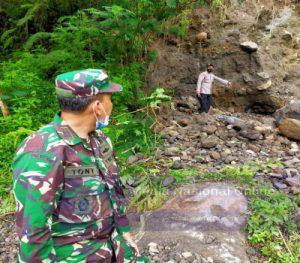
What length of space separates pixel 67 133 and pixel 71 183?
0.82ft

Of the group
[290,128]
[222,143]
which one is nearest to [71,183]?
[222,143]

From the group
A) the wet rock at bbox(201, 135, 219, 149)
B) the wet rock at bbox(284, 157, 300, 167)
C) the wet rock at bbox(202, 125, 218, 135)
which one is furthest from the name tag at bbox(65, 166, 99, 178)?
the wet rock at bbox(202, 125, 218, 135)

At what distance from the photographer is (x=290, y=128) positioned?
6.69m

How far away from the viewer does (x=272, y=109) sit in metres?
9.22

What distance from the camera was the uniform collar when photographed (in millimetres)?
1886

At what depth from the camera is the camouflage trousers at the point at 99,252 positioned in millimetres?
1978

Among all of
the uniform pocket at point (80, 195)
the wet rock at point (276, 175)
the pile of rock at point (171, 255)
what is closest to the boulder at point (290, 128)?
the wet rock at point (276, 175)

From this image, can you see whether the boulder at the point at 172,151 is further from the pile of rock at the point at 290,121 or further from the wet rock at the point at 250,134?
the pile of rock at the point at 290,121

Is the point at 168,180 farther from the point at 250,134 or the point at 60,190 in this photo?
the point at 60,190

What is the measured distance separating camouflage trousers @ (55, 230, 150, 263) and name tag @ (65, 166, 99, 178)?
1.24ft

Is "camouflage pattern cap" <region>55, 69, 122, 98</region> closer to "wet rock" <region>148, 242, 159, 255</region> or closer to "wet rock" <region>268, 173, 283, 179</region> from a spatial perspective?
"wet rock" <region>148, 242, 159, 255</region>

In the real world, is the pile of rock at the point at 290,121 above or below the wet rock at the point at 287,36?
below

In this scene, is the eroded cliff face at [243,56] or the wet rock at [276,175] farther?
the eroded cliff face at [243,56]

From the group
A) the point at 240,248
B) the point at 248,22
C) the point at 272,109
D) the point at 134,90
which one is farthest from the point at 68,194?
the point at 248,22
